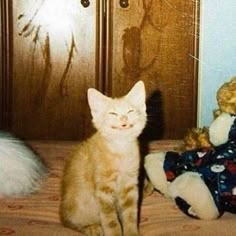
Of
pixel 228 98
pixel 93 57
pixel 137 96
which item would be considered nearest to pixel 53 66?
pixel 93 57

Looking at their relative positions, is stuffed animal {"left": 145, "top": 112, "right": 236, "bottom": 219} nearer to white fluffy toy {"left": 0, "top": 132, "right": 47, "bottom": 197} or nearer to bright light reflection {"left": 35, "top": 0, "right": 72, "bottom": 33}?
white fluffy toy {"left": 0, "top": 132, "right": 47, "bottom": 197}

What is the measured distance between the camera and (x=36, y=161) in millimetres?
1147

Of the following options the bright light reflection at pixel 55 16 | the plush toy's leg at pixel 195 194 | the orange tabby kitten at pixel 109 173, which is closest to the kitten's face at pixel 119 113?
the orange tabby kitten at pixel 109 173

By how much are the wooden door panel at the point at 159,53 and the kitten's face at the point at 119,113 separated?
108 cm

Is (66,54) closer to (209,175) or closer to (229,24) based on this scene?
(229,24)

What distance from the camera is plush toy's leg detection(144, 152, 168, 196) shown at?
44.4 inches

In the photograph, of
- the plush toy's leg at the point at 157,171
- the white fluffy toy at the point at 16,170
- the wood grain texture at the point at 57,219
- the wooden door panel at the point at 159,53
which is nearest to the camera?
the wood grain texture at the point at 57,219

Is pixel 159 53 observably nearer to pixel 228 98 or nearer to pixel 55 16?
pixel 55 16

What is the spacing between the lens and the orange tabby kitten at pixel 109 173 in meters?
0.93

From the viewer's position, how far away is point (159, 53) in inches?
81.7

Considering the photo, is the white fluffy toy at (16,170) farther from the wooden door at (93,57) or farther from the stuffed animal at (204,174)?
the wooden door at (93,57)

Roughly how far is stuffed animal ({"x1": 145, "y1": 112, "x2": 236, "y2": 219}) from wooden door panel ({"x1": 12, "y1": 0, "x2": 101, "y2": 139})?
3.11 ft

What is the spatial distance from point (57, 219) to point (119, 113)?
262mm

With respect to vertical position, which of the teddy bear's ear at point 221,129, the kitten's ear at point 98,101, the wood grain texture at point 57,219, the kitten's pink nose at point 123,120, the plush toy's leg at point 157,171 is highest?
the kitten's ear at point 98,101
